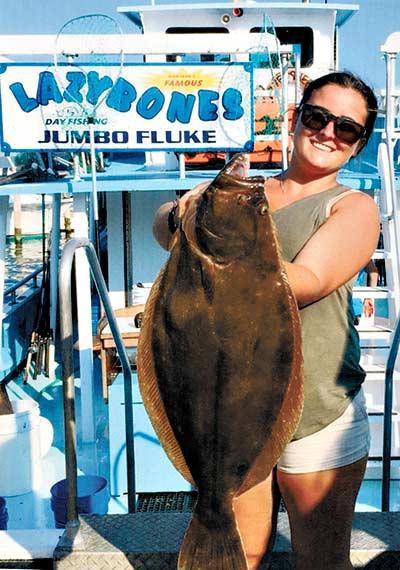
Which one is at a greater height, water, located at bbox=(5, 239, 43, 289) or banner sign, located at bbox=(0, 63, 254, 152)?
banner sign, located at bbox=(0, 63, 254, 152)

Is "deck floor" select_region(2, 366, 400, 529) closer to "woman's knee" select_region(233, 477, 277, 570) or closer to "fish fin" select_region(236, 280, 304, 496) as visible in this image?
"woman's knee" select_region(233, 477, 277, 570)

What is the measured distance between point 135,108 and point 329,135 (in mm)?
4855

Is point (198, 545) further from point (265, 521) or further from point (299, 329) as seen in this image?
point (299, 329)

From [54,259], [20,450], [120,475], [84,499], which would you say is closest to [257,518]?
[84,499]

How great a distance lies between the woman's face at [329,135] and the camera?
2.02m

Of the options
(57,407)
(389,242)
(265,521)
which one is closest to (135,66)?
(389,242)

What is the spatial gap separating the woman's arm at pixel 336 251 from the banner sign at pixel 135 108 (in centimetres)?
489

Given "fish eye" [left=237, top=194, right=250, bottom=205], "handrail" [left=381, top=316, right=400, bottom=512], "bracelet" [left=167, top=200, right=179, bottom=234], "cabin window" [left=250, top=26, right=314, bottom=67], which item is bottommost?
"handrail" [left=381, top=316, right=400, bottom=512]

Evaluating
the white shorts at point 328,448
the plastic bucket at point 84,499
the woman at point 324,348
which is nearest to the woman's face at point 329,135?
the woman at point 324,348

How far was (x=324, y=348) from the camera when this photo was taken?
2021 mm

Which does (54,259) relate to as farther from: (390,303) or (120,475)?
(390,303)

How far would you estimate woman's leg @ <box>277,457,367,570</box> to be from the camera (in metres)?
2.06

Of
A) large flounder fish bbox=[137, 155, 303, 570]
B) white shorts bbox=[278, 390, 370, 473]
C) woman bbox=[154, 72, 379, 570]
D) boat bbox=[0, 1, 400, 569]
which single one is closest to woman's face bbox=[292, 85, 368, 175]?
woman bbox=[154, 72, 379, 570]

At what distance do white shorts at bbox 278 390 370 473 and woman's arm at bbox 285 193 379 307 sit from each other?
1.39 ft
